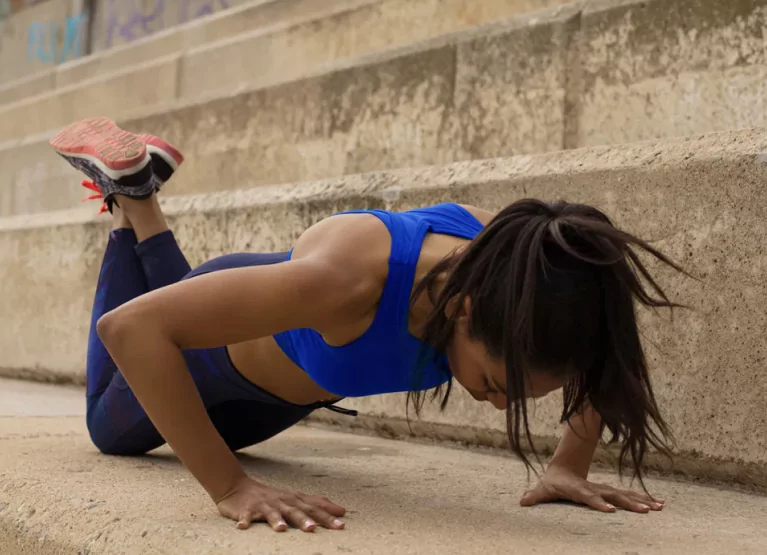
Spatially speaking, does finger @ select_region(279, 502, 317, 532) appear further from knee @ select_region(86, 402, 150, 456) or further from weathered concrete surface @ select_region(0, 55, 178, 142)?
weathered concrete surface @ select_region(0, 55, 178, 142)

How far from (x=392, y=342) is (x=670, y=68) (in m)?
1.44

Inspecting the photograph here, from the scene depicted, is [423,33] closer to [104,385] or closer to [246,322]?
[104,385]

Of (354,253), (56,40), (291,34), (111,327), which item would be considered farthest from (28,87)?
(354,253)

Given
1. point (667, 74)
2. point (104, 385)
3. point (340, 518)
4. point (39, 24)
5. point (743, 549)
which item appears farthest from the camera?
point (39, 24)

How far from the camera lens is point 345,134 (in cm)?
333

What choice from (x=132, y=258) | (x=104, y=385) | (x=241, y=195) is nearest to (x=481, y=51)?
(x=241, y=195)

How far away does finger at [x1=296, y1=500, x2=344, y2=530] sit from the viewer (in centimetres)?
143

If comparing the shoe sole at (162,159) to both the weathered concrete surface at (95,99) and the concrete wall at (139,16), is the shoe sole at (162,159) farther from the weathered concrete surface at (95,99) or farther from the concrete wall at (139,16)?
the concrete wall at (139,16)

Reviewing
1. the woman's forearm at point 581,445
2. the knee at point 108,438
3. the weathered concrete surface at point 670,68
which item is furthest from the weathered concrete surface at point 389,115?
the knee at point 108,438

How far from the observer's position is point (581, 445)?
1.75 metres

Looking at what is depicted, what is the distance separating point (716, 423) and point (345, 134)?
186cm

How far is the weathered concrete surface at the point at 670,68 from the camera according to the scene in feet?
7.83

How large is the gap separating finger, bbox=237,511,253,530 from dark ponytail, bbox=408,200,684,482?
41 cm

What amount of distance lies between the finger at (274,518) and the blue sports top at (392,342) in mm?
285
